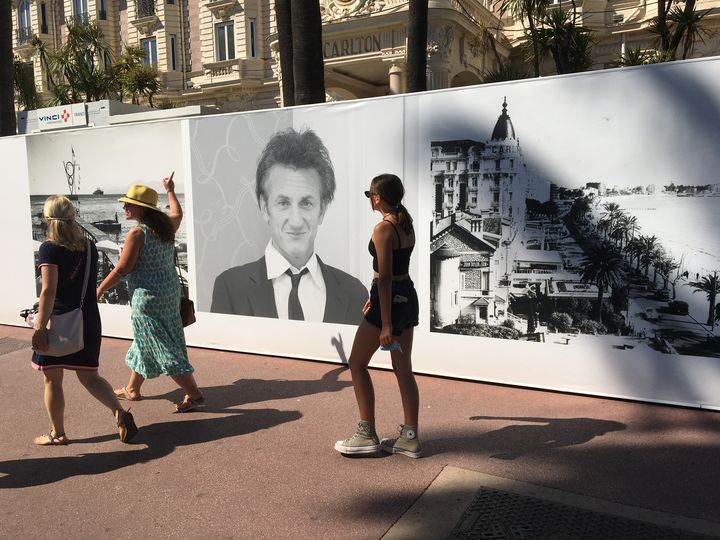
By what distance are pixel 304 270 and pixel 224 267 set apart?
97 centimetres

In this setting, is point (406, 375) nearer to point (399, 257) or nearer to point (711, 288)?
point (399, 257)

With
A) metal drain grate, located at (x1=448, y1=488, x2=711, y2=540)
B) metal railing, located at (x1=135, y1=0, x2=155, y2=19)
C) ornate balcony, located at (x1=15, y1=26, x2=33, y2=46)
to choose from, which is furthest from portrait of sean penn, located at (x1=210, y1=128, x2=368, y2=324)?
ornate balcony, located at (x1=15, y1=26, x2=33, y2=46)

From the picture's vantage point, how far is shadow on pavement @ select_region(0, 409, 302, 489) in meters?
3.94

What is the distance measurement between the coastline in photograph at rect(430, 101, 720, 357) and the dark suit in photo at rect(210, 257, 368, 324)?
818 millimetres

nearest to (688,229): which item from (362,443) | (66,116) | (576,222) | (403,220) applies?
(576,222)

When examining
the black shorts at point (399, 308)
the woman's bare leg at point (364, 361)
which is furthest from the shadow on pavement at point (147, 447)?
the black shorts at point (399, 308)

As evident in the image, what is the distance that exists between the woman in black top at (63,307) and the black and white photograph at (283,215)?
224 centimetres

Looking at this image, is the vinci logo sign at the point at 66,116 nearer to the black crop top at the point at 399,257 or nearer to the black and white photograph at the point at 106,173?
the black and white photograph at the point at 106,173

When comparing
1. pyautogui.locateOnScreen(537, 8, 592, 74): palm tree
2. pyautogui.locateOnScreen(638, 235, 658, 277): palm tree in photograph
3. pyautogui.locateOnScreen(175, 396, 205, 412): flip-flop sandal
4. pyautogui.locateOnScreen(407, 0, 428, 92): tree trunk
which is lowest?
pyautogui.locateOnScreen(175, 396, 205, 412): flip-flop sandal

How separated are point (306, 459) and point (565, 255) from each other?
2.61 meters

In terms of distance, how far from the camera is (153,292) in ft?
15.9

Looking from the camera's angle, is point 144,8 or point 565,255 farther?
point 144,8

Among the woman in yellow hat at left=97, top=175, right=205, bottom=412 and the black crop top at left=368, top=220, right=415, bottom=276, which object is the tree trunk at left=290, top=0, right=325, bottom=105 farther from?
the black crop top at left=368, top=220, right=415, bottom=276

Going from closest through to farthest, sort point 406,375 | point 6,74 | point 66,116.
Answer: point 406,375 < point 6,74 < point 66,116
